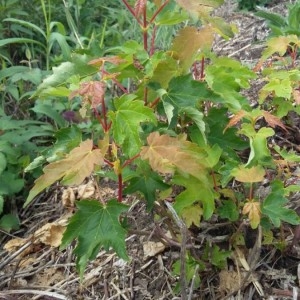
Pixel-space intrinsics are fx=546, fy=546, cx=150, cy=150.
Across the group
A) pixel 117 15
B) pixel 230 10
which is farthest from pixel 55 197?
pixel 230 10

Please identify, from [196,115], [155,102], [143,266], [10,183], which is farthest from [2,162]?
[196,115]

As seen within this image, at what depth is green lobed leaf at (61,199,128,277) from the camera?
126 centimetres

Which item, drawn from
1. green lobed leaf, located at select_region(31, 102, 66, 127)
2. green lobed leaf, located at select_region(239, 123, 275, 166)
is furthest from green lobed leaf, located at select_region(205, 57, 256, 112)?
green lobed leaf, located at select_region(31, 102, 66, 127)

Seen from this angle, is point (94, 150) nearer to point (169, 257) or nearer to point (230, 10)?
point (169, 257)

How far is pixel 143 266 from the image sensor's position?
1705mm

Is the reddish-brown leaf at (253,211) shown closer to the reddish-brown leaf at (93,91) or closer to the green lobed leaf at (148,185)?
the green lobed leaf at (148,185)

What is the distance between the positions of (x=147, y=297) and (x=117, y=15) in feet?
7.22

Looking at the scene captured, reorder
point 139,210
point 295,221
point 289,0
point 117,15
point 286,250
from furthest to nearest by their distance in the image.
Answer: point 289,0
point 117,15
point 139,210
point 286,250
point 295,221

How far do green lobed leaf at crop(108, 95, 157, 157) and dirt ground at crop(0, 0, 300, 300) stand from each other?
315 millimetres

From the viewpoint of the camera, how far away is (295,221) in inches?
54.8

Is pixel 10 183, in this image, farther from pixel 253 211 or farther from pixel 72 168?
pixel 253 211

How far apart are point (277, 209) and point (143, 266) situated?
0.50 metres

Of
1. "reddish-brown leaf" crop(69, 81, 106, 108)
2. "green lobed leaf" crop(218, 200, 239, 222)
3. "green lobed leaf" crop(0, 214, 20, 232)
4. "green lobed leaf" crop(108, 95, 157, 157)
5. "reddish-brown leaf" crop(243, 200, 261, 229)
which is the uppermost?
"reddish-brown leaf" crop(69, 81, 106, 108)

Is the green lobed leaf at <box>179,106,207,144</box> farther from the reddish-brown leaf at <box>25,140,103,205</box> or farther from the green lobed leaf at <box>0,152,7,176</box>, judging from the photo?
the green lobed leaf at <box>0,152,7,176</box>
